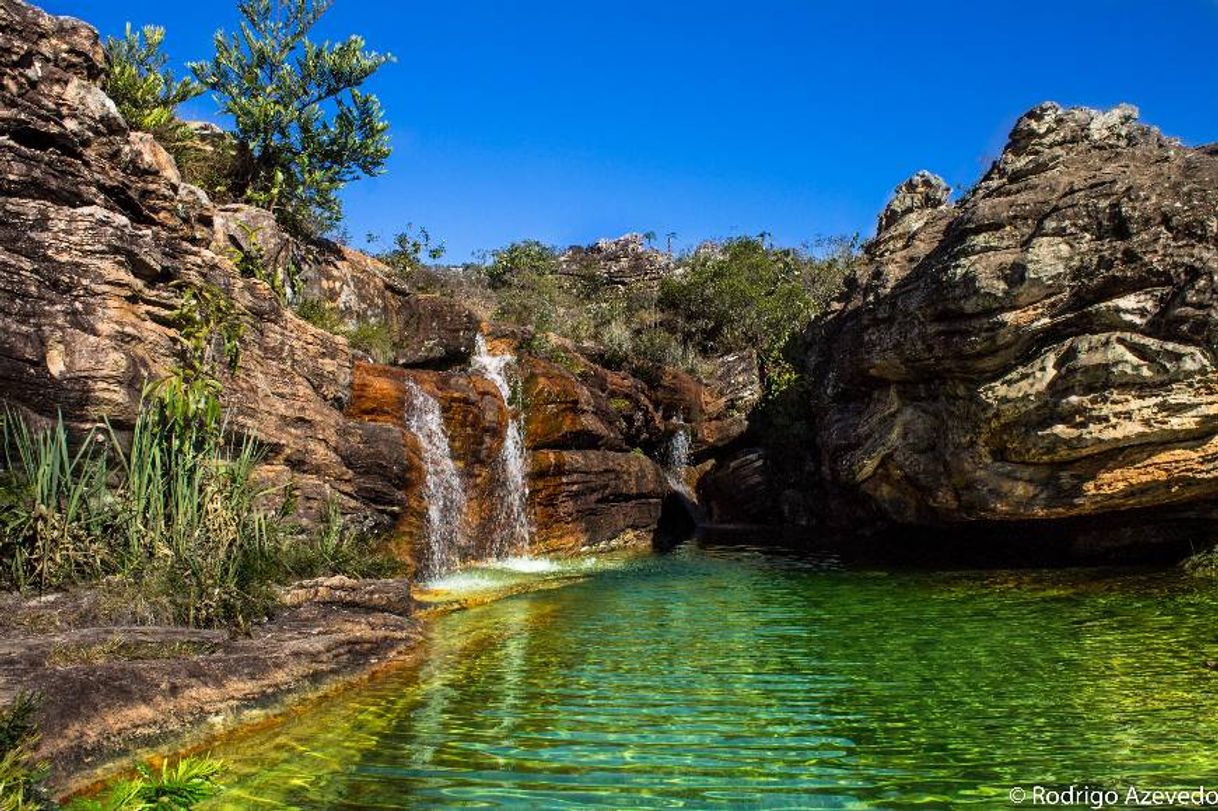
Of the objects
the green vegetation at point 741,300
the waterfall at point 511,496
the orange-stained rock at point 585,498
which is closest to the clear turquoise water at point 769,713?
the waterfall at point 511,496

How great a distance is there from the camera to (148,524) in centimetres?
859

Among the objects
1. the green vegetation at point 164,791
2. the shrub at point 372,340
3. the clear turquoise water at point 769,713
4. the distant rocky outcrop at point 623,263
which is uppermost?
the distant rocky outcrop at point 623,263

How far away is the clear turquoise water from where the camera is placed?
4707 mm

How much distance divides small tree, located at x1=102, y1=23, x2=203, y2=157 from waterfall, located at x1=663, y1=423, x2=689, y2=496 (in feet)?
56.2

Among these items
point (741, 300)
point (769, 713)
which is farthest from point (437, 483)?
point (741, 300)

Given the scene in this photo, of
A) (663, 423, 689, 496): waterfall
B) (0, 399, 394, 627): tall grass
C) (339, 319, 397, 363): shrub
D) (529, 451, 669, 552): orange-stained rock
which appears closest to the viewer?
(0, 399, 394, 627): tall grass

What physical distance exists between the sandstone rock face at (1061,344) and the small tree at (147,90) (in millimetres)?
15173

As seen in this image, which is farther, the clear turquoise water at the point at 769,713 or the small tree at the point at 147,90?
the small tree at the point at 147,90

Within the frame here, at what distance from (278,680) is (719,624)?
5421mm

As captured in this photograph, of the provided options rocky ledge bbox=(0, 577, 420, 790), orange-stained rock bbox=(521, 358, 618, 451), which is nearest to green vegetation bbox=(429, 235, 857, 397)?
orange-stained rock bbox=(521, 358, 618, 451)

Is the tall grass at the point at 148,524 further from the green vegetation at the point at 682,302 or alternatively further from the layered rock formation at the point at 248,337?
the green vegetation at the point at 682,302

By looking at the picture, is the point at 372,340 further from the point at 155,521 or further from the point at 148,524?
the point at 155,521

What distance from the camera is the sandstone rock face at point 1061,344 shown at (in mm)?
12070

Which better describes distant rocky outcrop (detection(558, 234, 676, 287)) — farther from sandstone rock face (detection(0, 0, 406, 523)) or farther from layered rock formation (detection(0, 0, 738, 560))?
sandstone rock face (detection(0, 0, 406, 523))
